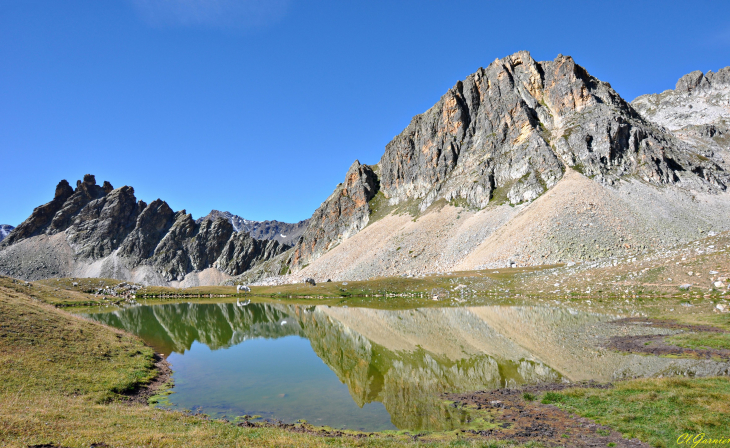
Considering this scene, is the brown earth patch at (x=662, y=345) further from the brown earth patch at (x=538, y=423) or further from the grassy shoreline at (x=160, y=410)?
the brown earth patch at (x=538, y=423)

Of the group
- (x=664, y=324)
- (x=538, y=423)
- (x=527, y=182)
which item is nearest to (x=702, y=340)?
(x=664, y=324)

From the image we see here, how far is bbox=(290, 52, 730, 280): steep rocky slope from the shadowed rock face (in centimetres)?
67

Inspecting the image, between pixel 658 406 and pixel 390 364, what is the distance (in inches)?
634

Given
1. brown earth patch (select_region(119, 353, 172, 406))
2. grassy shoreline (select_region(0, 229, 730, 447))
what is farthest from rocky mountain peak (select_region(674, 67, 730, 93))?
brown earth patch (select_region(119, 353, 172, 406))

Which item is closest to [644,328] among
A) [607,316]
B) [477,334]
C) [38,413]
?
[607,316]

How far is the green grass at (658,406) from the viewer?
37.5 feet

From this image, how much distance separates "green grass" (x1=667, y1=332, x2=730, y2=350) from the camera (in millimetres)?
20859

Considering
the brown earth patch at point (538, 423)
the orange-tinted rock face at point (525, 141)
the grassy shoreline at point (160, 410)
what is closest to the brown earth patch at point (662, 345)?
the grassy shoreline at point (160, 410)

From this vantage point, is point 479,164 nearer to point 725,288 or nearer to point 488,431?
point 725,288

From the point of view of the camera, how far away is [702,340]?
72.5 ft

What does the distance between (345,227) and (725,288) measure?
132m

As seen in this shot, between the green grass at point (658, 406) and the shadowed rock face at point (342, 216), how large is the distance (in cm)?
13586

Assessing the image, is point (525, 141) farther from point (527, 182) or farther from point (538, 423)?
point (538, 423)

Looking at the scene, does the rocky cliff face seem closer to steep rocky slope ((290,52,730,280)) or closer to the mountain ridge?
the mountain ridge
